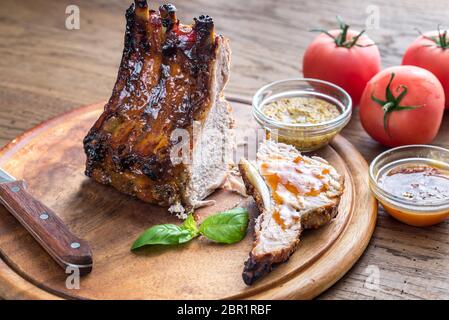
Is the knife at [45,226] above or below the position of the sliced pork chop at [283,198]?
below

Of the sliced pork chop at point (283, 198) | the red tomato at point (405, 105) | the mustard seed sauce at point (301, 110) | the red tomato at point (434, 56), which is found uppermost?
the red tomato at point (434, 56)

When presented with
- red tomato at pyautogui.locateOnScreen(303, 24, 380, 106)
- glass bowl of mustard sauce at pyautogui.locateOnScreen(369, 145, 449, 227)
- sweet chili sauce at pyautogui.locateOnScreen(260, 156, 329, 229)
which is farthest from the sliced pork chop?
red tomato at pyautogui.locateOnScreen(303, 24, 380, 106)

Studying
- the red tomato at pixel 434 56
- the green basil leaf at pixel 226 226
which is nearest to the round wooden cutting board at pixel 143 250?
the green basil leaf at pixel 226 226

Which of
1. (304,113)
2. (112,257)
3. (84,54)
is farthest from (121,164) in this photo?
(84,54)

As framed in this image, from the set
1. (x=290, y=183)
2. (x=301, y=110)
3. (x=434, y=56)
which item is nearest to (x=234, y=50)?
(x=301, y=110)

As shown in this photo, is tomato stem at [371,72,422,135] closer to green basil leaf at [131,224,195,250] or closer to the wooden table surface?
the wooden table surface

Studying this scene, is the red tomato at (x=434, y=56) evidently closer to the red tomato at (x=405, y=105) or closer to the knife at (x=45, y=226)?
the red tomato at (x=405, y=105)

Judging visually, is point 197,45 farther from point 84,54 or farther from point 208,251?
point 84,54
